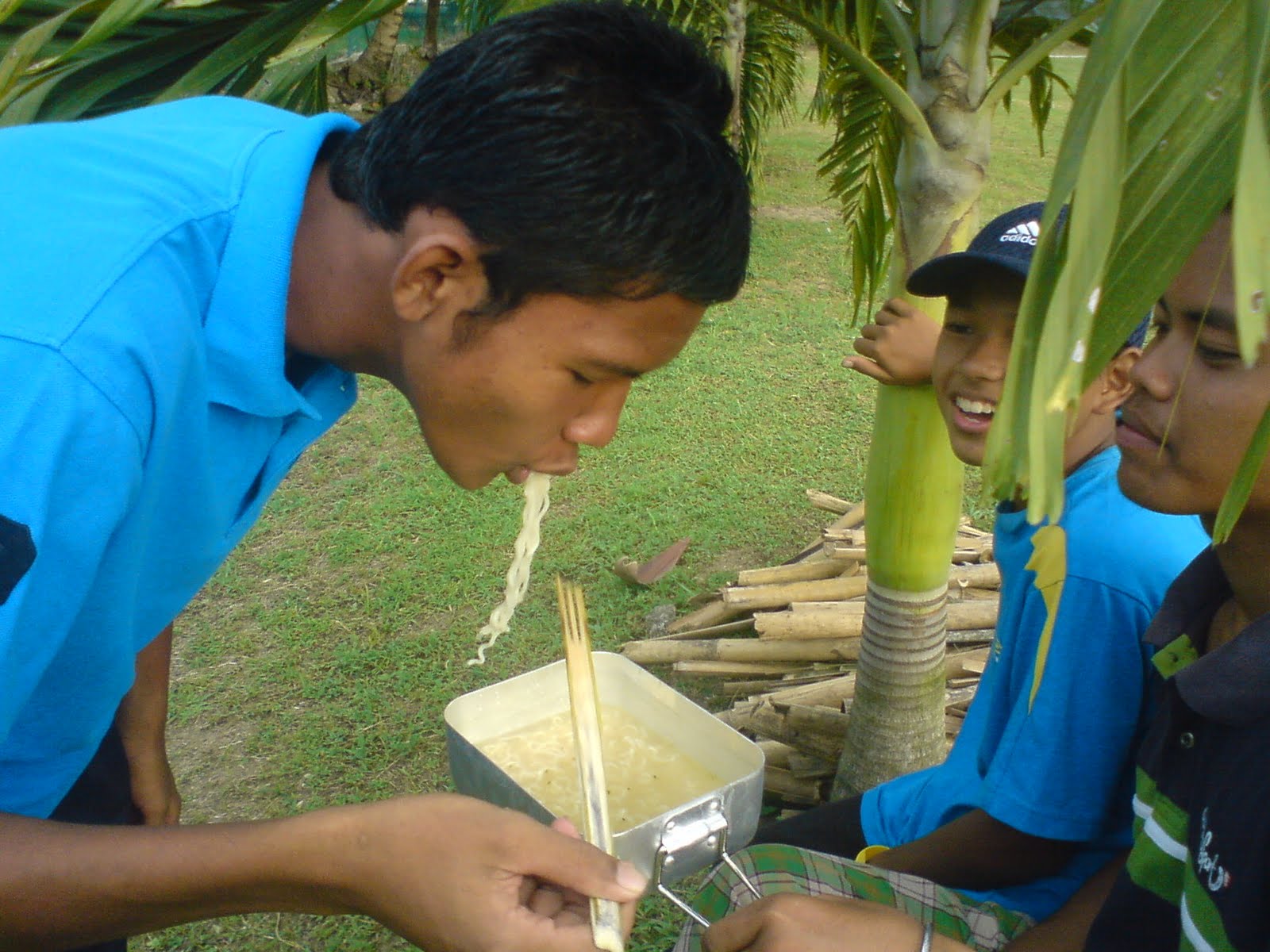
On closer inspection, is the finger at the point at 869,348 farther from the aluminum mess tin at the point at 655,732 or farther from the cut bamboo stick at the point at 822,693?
the cut bamboo stick at the point at 822,693

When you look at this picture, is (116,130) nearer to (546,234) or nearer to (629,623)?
(546,234)

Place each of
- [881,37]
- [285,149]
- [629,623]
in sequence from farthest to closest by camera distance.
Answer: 1. [629,623]
2. [881,37]
3. [285,149]

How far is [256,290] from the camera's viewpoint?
4.25 ft

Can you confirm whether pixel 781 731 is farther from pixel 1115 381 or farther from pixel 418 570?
pixel 418 570

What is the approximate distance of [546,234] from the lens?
1243 millimetres

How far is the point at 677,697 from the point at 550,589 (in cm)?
172

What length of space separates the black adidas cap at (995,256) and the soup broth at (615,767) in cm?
107

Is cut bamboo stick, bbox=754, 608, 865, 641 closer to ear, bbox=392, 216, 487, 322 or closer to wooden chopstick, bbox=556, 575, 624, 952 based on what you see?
wooden chopstick, bbox=556, 575, 624, 952

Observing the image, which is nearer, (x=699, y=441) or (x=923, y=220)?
(x=923, y=220)

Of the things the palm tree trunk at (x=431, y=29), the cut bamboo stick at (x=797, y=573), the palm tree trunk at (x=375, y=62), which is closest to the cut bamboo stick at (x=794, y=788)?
the cut bamboo stick at (x=797, y=573)

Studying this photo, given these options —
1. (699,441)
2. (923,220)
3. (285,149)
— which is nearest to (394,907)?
(285,149)

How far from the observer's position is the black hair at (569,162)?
Answer: 1236 mm

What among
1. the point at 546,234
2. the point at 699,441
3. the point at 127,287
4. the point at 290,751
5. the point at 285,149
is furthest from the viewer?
the point at 699,441

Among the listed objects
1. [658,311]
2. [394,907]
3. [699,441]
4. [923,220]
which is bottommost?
[699,441]
